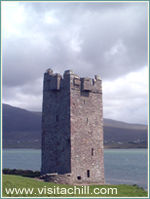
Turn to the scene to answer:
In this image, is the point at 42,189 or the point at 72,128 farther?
the point at 72,128

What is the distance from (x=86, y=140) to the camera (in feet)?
121

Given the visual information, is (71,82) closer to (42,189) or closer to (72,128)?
(72,128)

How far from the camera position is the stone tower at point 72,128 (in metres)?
35.5

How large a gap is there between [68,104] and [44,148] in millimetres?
6041

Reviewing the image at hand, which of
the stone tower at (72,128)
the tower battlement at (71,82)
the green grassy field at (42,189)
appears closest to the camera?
the green grassy field at (42,189)

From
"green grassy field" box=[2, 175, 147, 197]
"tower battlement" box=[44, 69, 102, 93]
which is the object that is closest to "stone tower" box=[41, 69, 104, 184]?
"tower battlement" box=[44, 69, 102, 93]

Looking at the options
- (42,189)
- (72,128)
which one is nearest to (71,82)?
(72,128)

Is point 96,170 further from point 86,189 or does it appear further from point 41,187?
point 41,187

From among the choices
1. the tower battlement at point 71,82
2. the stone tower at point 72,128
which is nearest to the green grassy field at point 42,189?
the stone tower at point 72,128

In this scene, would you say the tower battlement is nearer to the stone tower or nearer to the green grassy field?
the stone tower

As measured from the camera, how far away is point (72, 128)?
35.5 m

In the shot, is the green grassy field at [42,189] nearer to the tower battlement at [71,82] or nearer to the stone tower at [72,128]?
the stone tower at [72,128]

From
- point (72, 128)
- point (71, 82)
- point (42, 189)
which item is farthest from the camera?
point (71, 82)

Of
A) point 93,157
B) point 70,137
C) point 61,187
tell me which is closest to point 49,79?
point 70,137
